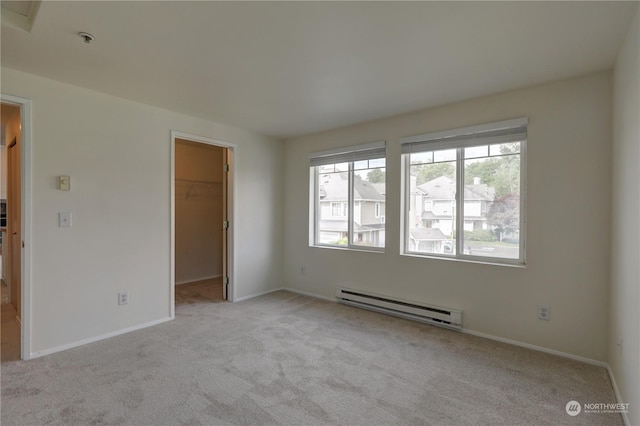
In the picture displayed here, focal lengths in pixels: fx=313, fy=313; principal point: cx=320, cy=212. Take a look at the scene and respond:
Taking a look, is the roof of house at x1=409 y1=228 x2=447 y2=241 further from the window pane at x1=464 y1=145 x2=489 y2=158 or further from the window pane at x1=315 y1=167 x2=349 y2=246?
the window pane at x1=315 y1=167 x2=349 y2=246

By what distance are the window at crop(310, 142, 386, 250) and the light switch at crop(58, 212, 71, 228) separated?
2.89m

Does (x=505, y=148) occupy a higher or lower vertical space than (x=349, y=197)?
higher

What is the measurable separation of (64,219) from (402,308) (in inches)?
140

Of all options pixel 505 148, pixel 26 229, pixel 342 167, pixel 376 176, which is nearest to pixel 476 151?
pixel 505 148

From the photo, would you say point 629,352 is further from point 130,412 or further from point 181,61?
point 181,61

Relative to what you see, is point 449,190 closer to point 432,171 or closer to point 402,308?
point 432,171

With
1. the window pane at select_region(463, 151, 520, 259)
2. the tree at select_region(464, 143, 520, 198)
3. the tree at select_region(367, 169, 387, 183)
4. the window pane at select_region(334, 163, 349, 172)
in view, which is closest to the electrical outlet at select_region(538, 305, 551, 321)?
the window pane at select_region(463, 151, 520, 259)

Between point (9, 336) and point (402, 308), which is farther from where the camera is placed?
point (402, 308)

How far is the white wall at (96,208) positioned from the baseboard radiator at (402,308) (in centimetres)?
224

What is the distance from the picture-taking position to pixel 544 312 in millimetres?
2832

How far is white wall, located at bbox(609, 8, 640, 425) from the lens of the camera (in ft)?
5.78

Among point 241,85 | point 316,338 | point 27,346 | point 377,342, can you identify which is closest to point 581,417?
point 377,342

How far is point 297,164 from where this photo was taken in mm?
4891

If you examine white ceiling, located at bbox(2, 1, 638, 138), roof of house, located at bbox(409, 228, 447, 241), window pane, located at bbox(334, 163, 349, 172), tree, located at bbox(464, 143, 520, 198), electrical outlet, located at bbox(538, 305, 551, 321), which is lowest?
electrical outlet, located at bbox(538, 305, 551, 321)
